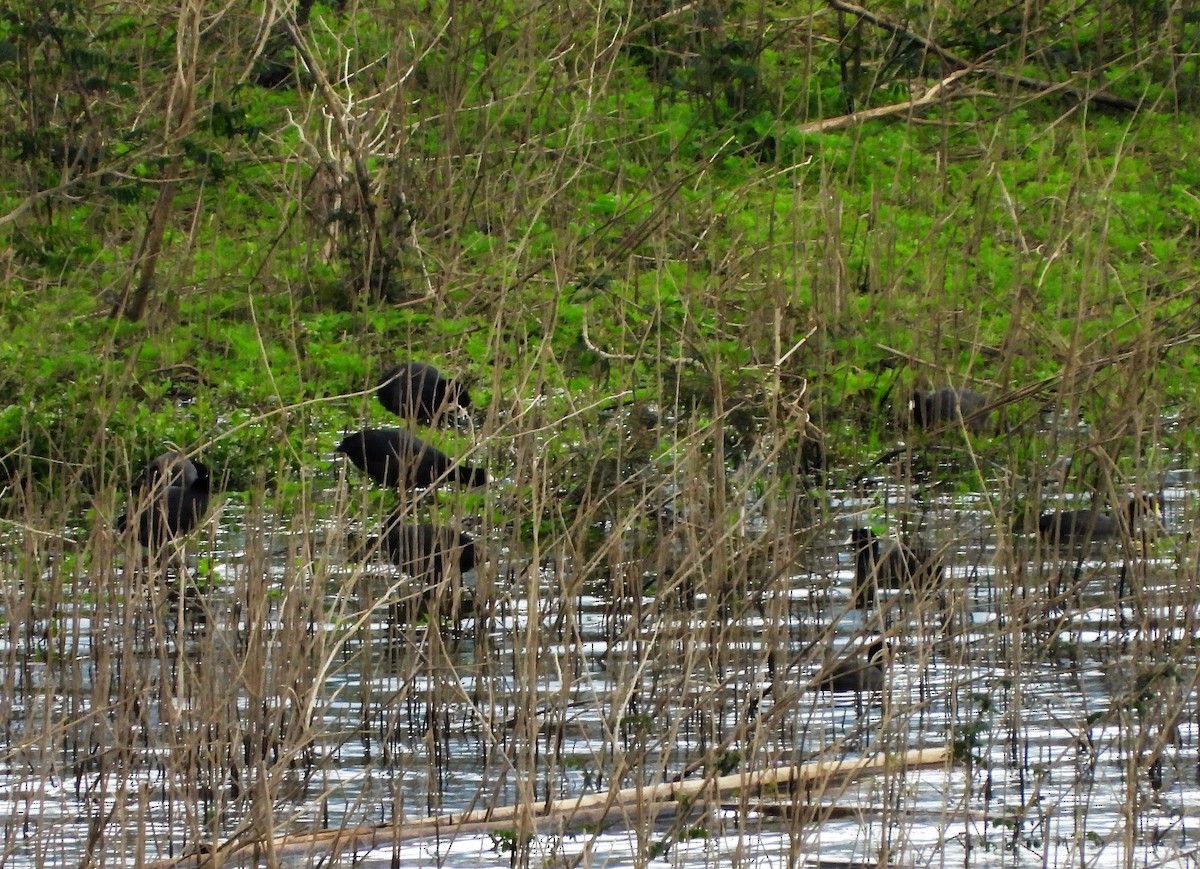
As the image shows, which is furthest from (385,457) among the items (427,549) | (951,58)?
(951,58)

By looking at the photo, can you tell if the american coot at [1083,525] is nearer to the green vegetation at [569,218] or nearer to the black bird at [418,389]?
the green vegetation at [569,218]

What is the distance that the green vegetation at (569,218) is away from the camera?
7176 mm

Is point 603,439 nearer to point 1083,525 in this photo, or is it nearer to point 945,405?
point 1083,525

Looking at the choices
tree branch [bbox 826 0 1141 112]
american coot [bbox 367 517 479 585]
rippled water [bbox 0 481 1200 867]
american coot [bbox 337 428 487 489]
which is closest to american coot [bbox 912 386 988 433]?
rippled water [bbox 0 481 1200 867]

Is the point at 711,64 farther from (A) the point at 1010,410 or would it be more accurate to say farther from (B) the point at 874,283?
(A) the point at 1010,410

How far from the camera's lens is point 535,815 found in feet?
13.2

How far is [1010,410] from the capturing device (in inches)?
291

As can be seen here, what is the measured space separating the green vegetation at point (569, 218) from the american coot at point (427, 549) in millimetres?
814

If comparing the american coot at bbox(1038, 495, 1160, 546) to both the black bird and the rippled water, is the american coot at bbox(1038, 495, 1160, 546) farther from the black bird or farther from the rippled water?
the black bird

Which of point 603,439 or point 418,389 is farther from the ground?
point 418,389

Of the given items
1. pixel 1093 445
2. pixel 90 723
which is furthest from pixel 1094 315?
pixel 90 723

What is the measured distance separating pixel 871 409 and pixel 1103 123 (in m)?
4.28

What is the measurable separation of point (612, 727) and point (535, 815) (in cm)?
33

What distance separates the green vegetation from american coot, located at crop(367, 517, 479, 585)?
814 millimetres
